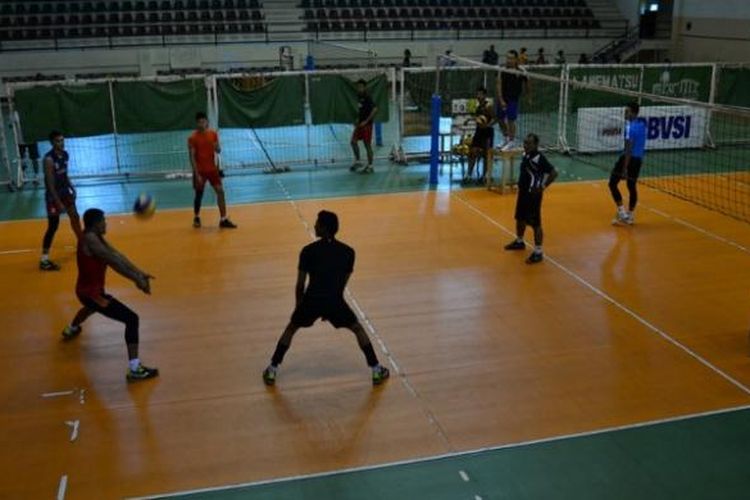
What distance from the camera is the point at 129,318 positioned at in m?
7.24

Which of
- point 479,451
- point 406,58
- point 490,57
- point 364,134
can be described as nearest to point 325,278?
point 479,451

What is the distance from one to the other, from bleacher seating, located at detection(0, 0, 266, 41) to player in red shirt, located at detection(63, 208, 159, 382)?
80.5 feet

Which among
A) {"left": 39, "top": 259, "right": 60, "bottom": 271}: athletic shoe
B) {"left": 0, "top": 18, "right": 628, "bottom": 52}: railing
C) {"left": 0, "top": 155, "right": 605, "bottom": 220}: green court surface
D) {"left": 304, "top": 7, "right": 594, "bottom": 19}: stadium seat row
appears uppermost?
{"left": 304, "top": 7, "right": 594, "bottom": 19}: stadium seat row

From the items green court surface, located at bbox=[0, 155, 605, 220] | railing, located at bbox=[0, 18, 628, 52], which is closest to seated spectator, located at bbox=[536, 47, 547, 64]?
railing, located at bbox=[0, 18, 628, 52]

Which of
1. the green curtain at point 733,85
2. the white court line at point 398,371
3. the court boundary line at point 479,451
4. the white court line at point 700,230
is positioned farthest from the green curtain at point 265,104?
the court boundary line at point 479,451

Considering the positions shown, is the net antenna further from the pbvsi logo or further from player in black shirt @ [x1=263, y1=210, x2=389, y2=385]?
player in black shirt @ [x1=263, y1=210, x2=389, y2=385]

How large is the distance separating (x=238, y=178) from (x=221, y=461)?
1074cm

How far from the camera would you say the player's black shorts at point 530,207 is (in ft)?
34.2

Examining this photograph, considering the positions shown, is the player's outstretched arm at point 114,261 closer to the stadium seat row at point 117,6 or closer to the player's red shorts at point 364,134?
the player's red shorts at point 364,134

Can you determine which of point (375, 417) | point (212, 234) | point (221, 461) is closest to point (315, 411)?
point (375, 417)

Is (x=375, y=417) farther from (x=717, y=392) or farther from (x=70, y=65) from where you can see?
(x=70, y=65)

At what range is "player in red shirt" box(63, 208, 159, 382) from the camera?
6.97m

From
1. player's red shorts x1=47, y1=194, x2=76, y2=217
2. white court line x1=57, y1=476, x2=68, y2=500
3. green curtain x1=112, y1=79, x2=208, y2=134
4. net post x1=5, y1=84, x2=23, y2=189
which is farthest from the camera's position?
green curtain x1=112, y1=79, x2=208, y2=134

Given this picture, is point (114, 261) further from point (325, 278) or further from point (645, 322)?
point (645, 322)
